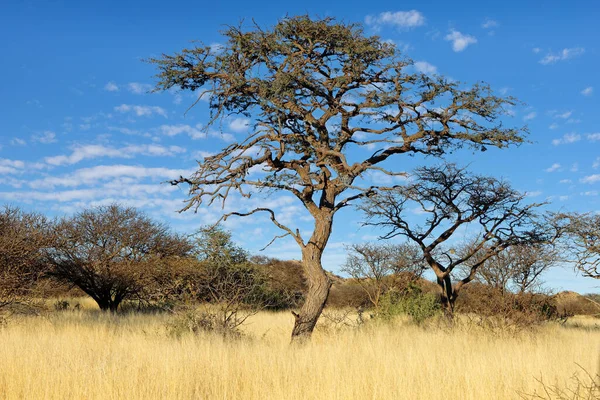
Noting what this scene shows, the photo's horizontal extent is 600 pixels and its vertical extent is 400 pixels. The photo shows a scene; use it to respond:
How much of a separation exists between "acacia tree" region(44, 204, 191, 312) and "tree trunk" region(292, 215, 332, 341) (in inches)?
458

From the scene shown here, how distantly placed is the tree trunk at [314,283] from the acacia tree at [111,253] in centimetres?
1162

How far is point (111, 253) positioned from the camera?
24.7m

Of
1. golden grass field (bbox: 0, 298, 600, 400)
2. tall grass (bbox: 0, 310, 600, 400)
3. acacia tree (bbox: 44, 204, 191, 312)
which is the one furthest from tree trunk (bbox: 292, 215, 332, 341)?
acacia tree (bbox: 44, 204, 191, 312)

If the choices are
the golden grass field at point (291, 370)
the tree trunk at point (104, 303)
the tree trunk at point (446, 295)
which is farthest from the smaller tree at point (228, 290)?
the tree trunk at point (104, 303)

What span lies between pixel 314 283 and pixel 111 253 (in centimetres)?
1587

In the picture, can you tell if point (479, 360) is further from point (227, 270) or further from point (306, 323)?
point (227, 270)

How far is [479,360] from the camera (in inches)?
348

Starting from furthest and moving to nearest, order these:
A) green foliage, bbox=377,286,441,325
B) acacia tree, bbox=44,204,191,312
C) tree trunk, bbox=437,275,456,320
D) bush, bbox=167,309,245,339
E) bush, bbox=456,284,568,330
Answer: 1. acacia tree, bbox=44,204,191,312
2. tree trunk, bbox=437,275,456,320
3. green foliage, bbox=377,286,441,325
4. bush, bbox=456,284,568,330
5. bush, bbox=167,309,245,339

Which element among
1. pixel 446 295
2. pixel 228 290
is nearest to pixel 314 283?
pixel 228 290

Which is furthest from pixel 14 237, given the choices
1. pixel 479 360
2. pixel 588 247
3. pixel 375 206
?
pixel 588 247

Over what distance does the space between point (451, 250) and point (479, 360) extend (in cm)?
969

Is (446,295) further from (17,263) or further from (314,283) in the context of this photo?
(17,263)

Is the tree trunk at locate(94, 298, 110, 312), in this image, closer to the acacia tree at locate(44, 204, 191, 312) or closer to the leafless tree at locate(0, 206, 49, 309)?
the acacia tree at locate(44, 204, 191, 312)

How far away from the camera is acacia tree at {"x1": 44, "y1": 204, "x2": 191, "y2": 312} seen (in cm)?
2278
